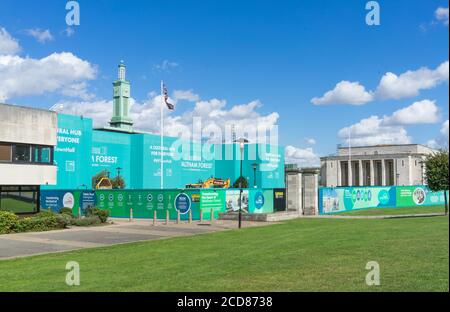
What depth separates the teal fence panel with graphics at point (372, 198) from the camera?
41.7 m

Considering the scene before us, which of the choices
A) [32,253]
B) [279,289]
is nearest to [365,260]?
[279,289]

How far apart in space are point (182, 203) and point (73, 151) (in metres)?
36.5

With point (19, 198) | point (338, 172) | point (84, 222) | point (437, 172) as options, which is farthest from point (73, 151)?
point (338, 172)

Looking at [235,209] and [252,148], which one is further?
[252,148]

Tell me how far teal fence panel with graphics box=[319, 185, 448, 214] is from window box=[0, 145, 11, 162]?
2443 centimetres

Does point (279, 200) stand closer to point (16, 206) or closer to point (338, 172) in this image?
point (16, 206)

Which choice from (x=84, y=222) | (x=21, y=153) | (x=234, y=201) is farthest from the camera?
(x=234, y=201)

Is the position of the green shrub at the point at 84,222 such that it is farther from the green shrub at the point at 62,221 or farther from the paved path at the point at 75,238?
the green shrub at the point at 62,221

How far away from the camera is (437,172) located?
35.1 m

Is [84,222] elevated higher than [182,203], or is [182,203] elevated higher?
[182,203]

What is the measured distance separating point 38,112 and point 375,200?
34615 mm

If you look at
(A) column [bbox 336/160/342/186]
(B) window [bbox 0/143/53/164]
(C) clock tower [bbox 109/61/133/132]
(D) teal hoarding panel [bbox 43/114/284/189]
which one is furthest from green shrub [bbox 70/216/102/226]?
(A) column [bbox 336/160/342/186]
